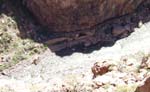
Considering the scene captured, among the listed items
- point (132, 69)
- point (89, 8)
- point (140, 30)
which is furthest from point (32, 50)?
point (132, 69)

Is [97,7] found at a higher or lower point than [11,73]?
higher

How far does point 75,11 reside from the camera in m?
36.1

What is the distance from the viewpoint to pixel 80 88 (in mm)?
10711

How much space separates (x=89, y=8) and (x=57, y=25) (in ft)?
9.83

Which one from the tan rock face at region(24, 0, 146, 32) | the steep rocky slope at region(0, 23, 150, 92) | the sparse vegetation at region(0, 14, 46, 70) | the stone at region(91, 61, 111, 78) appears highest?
the tan rock face at region(24, 0, 146, 32)

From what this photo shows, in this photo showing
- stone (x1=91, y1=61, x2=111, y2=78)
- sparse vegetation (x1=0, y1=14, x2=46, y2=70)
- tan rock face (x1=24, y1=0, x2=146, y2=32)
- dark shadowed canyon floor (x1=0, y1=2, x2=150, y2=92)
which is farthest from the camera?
tan rock face (x1=24, y1=0, x2=146, y2=32)

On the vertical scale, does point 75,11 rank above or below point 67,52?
above

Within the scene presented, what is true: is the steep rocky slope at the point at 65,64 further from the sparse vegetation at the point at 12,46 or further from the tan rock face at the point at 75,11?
the tan rock face at the point at 75,11

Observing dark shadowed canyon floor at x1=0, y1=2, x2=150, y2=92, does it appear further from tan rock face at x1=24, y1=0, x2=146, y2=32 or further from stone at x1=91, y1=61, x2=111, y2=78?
stone at x1=91, y1=61, x2=111, y2=78

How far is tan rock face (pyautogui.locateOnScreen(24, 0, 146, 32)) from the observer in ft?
118

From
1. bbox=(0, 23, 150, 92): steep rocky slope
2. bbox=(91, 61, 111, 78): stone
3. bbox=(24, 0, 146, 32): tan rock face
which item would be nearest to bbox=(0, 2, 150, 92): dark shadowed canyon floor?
bbox=(0, 23, 150, 92): steep rocky slope

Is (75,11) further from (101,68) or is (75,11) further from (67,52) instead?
(101,68)

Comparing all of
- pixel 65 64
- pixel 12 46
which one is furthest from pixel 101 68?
pixel 12 46

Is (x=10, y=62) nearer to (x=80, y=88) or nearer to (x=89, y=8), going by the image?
(x=89, y=8)
